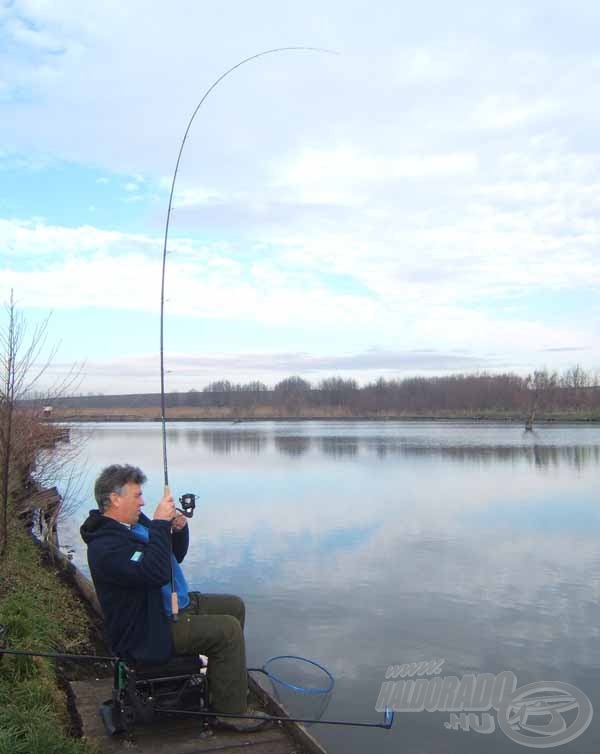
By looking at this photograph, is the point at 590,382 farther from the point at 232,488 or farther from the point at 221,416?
→ the point at 232,488

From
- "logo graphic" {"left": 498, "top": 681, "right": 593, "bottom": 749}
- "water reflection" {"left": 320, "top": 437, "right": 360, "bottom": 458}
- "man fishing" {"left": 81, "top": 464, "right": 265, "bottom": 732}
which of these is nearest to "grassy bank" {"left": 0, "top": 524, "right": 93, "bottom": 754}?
"man fishing" {"left": 81, "top": 464, "right": 265, "bottom": 732}

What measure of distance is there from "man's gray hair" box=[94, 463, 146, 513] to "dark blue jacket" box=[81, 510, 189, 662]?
3.5 inches

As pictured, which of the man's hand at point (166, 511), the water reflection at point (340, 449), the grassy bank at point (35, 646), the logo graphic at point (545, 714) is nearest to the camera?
the grassy bank at point (35, 646)

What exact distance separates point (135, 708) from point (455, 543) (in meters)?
7.79

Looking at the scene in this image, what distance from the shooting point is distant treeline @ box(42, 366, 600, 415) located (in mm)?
83062

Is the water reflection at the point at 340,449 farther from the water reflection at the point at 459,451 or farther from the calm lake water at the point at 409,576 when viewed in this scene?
the calm lake water at the point at 409,576

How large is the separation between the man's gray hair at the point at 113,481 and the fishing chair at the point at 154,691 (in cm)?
87

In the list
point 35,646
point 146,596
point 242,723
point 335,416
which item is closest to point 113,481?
point 146,596

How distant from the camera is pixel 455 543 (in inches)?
437

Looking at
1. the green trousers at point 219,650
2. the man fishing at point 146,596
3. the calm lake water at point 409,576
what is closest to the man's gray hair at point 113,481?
the man fishing at point 146,596

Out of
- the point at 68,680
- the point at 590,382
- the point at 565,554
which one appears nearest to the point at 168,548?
the point at 68,680

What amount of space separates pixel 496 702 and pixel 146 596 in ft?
9.97

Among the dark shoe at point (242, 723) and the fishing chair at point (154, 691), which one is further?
the dark shoe at point (242, 723)

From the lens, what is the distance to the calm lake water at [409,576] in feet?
19.4
